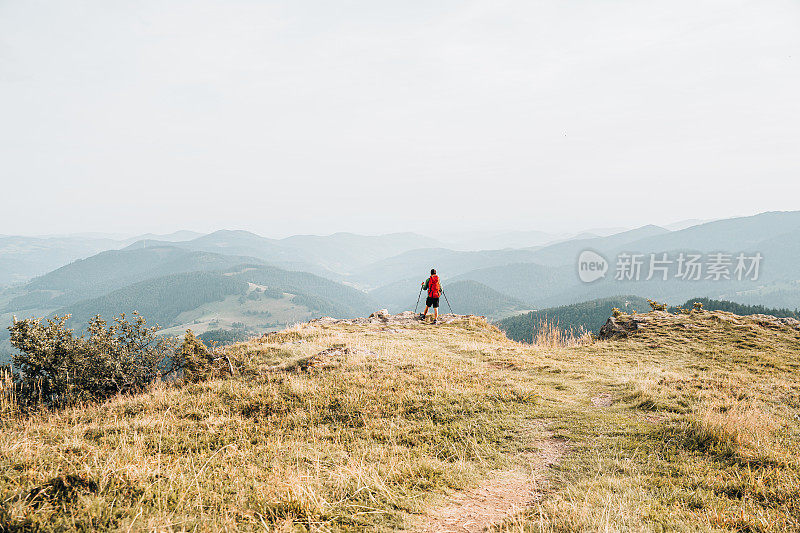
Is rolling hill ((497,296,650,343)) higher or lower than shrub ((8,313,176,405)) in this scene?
lower

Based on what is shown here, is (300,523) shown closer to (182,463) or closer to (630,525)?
(182,463)

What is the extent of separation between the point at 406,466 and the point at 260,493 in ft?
7.85

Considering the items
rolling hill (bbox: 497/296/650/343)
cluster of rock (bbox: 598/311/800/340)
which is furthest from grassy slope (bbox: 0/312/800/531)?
rolling hill (bbox: 497/296/650/343)

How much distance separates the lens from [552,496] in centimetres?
553

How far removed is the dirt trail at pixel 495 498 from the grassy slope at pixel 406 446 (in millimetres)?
217

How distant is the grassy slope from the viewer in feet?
15.3

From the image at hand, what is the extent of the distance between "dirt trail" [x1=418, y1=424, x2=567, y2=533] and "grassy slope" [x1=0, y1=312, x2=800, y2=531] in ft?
0.71

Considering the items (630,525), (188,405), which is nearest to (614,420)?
(630,525)

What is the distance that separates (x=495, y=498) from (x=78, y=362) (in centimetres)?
1360

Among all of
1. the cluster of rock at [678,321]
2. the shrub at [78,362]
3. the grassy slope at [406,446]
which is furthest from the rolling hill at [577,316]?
the shrub at [78,362]

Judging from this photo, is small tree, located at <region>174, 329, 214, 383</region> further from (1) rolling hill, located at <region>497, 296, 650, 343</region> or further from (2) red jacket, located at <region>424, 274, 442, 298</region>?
(1) rolling hill, located at <region>497, 296, 650, 343</region>

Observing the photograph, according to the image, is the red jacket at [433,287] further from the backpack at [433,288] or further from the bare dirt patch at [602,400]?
the bare dirt patch at [602,400]

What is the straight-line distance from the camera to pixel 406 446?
748 centimetres

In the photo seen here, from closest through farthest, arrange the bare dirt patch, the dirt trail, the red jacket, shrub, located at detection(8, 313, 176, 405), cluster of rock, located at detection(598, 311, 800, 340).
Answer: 1. the dirt trail
2. the bare dirt patch
3. shrub, located at detection(8, 313, 176, 405)
4. cluster of rock, located at detection(598, 311, 800, 340)
5. the red jacket
